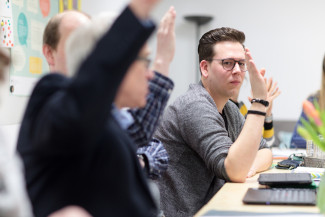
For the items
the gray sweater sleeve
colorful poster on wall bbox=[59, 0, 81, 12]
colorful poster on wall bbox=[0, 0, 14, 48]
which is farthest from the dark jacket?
colorful poster on wall bbox=[59, 0, 81, 12]

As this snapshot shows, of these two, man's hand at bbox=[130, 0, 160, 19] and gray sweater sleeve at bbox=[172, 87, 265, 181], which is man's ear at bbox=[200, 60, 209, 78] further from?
man's hand at bbox=[130, 0, 160, 19]

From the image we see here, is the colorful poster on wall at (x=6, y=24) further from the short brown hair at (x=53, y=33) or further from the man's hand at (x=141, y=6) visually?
the man's hand at (x=141, y=6)

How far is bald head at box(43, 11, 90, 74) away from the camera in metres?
1.24

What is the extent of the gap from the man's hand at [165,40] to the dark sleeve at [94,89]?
51cm

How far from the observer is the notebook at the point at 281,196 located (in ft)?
4.10

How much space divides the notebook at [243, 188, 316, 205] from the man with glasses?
0.79 ft

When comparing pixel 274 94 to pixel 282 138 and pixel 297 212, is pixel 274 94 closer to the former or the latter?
pixel 297 212

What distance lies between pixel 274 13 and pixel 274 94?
9.61ft

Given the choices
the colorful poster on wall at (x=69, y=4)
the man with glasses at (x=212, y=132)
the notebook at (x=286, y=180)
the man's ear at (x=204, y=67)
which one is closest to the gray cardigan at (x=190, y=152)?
the man with glasses at (x=212, y=132)

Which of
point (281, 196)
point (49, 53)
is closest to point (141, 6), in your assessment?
point (49, 53)

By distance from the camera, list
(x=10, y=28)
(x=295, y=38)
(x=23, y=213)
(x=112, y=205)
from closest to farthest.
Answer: (x=23, y=213), (x=112, y=205), (x=10, y=28), (x=295, y=38)

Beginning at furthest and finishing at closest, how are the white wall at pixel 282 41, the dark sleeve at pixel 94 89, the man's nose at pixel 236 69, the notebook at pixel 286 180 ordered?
1. the white wall at pixel 282 41
2. the man's nose at pixel 236 69
3. the notebook at pixel 286 180
4. the dark sleeve at pixel 94 89

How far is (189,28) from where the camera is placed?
511 centimetres

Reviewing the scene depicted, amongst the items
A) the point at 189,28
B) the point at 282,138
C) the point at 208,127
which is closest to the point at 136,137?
the point at 208,127
